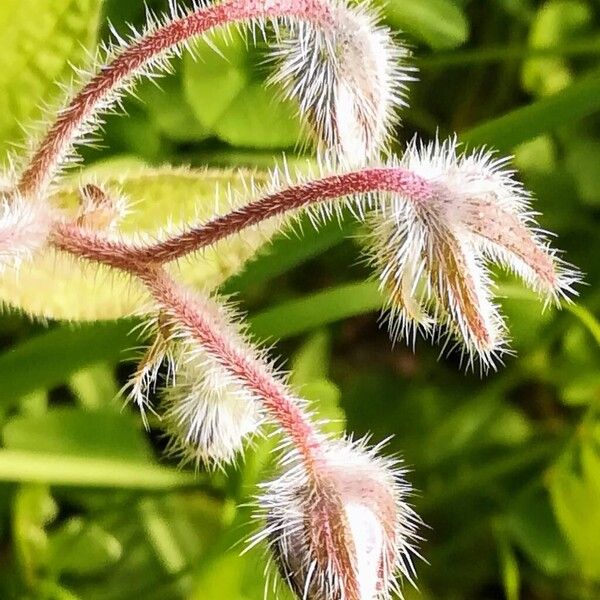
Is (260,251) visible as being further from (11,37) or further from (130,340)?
(11,37)

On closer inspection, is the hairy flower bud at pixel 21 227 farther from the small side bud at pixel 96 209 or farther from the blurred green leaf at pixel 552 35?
the blurred green leaf at pixel 552 35

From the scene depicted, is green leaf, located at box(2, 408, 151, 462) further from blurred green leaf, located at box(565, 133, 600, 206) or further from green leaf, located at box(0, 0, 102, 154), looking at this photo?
blurred green leaf, located at box(565, 133, 600, 206)

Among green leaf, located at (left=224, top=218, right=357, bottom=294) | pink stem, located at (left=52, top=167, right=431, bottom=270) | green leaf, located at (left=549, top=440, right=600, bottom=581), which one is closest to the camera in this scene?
pink stem, located at (left=52, top=167, right=431, bottom=270)

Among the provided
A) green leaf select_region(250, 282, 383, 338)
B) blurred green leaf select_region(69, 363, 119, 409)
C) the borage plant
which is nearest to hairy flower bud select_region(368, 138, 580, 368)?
the borage plant

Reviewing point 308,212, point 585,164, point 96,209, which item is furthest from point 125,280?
point 585,164

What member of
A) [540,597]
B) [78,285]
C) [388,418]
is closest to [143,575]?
[388,418]

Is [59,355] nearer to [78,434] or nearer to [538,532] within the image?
[78,434]

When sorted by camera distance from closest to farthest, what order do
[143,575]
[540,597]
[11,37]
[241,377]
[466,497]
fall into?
[241,377]
[11,37]
[143,575]
[466,497]
[540,597]
